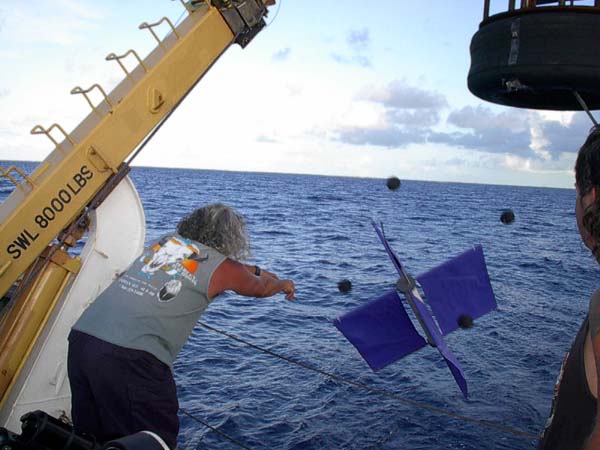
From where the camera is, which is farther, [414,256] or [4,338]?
[414,256]

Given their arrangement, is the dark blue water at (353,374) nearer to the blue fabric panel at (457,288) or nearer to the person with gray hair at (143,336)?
the blue fabric panel at (457,288)

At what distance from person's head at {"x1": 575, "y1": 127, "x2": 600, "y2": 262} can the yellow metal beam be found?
3191mm

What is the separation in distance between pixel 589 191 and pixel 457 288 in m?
2.72

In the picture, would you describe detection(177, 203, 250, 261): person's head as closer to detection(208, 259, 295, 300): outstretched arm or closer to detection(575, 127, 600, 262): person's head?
detection(208, 259, 295, 300): outstretched arm

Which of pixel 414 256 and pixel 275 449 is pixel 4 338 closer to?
pixel 275 449

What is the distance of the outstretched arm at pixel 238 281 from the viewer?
313 centimetres

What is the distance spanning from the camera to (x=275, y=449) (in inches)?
311

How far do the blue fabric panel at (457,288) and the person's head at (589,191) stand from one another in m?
2.56

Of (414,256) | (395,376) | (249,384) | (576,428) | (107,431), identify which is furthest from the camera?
(414,256)

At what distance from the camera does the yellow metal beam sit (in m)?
3.66

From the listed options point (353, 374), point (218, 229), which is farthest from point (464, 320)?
point (353, 374)

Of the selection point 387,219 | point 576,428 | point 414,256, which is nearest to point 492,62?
point 576,428

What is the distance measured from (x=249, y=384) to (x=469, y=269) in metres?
6.81

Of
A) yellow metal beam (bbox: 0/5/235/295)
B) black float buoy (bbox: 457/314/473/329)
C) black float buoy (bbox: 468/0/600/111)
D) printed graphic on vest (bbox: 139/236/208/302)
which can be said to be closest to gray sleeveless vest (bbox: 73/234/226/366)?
printed graphic on vest (bbox: 139/236/208/302)
